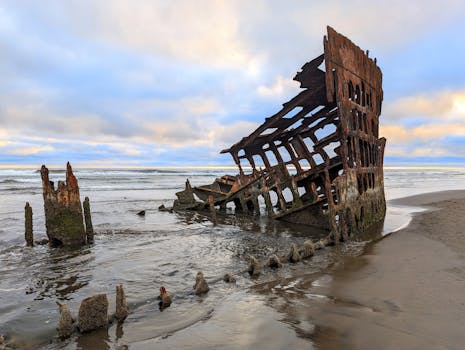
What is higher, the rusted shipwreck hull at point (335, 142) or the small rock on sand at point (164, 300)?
the rusted shipwreck hull at point (335, 142)

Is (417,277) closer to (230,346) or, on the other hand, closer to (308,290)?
(308,290)

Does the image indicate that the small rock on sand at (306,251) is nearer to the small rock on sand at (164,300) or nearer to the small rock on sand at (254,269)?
the small rock on sand at (254,269)

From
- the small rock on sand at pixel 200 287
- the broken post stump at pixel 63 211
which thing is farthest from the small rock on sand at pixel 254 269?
the broken post stump at pixel 63 211

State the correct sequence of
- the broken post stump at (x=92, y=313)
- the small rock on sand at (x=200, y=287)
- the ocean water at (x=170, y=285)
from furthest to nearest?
the small rock on sand at (x=200, y=287)
the broken post stump at (x=92, y=313)
the ocean water at (x=170, y=285)

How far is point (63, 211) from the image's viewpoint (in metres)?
10.2

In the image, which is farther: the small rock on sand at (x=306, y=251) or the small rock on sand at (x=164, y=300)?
the small rock on sand at (x=306, y=251)

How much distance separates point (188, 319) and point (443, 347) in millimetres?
3201

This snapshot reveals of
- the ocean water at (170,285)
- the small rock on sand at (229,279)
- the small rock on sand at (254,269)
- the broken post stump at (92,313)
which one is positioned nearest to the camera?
the ocean water at (170,285)

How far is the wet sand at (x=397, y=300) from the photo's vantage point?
447 cm

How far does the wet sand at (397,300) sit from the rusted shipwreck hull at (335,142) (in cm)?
192

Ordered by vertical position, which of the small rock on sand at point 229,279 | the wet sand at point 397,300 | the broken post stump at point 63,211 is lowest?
the wet sand at point 397,300

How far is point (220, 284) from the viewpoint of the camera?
697 cm

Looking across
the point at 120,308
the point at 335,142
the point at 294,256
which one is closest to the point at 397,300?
the point at 294,256

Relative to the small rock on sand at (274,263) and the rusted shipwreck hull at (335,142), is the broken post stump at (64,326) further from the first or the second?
the rusted shipwreck hull at (335,142)
